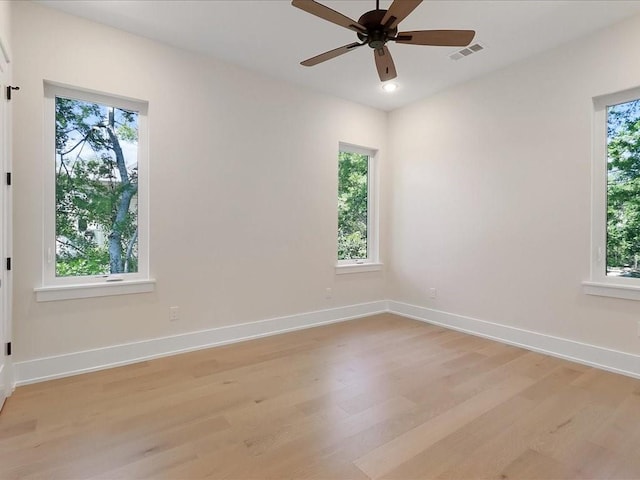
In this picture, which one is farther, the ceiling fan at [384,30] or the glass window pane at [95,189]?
the glass window pane at [95,189]

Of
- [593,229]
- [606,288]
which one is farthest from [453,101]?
[606,288]

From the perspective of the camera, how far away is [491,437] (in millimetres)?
2002

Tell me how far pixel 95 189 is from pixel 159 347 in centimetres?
153

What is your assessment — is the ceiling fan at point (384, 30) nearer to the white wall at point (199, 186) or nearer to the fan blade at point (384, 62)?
the fan blade at point (384, 62)

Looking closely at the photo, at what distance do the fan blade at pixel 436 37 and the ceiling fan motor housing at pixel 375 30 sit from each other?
0.26 ft

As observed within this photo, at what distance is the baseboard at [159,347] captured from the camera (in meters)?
2.72

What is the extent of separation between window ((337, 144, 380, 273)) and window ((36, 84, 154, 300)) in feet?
7.90

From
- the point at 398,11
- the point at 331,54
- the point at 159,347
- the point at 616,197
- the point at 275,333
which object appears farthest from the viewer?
the point at 275,333

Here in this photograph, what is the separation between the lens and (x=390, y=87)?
416 cm

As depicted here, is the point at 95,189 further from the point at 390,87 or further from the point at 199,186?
the point at 390,87

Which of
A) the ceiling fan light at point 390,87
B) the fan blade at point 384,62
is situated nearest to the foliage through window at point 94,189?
the fan blade at point 384,62

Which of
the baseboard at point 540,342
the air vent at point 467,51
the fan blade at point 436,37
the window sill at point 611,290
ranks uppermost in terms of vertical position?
the air vent at point 467,51

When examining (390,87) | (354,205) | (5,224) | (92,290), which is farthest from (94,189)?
(390,87)

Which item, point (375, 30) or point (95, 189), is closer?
point (375, 30)
